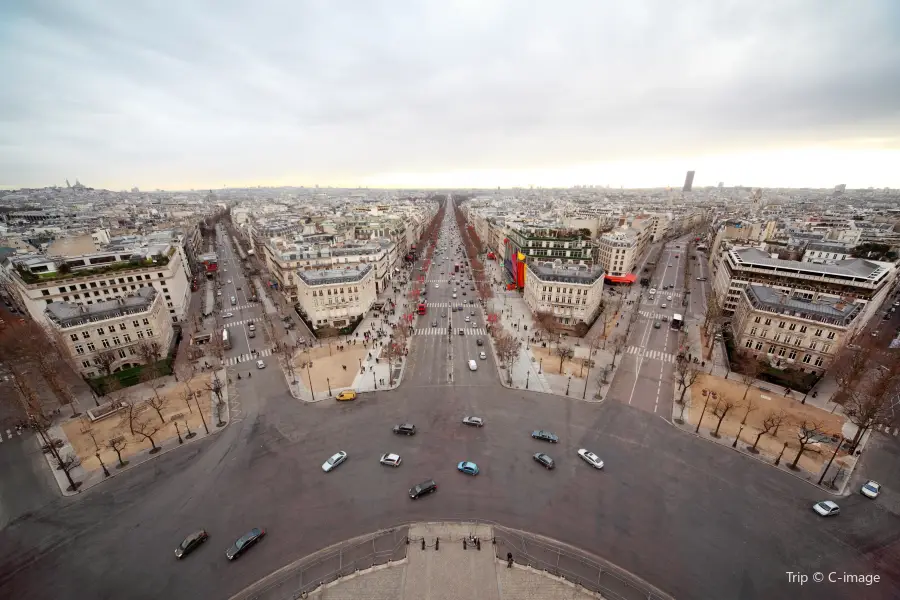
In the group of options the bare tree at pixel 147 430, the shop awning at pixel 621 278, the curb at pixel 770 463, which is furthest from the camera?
the shop awning at pixel 621 278

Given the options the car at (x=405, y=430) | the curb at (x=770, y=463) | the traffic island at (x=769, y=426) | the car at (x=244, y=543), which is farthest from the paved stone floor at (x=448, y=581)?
the traffic island at (x=769, y=426)

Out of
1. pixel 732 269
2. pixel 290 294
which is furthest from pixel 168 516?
pixel 732 269

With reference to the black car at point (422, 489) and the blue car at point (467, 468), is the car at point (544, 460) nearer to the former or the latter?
the blue car at point (467, 468)

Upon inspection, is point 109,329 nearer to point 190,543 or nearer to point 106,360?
point 106,360

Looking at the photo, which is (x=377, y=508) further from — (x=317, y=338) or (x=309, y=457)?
(x=317, y=338)

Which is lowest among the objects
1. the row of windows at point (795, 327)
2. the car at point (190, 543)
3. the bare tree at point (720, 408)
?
the car at point (190, 543)

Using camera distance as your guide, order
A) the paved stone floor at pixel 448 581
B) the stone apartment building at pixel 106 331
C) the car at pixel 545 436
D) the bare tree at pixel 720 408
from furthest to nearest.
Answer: the stone apartment building at pixel 106 331 < the bare tree at pixel 720 408 < the car at pixel 545 436 < the paved stone floor at pixel 448 581

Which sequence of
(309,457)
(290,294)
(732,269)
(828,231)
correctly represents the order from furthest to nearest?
1. (828,231)
2. (290,294)
3. (732,269)
4. (309,457)
